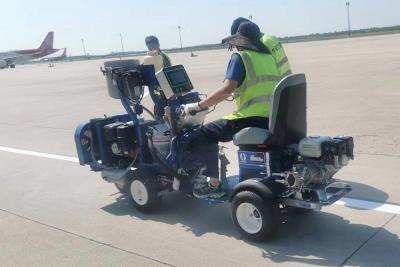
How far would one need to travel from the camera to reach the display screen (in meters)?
5.00

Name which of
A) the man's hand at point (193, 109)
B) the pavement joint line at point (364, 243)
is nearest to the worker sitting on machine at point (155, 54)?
the man's hand at point (193, 109)

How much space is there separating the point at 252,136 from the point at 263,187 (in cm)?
49

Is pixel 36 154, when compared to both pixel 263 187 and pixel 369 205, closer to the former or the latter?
pixel 263 187

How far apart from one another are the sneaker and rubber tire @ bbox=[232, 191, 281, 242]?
1.45 feet

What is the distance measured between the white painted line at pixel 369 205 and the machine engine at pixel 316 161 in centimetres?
Answer: 89

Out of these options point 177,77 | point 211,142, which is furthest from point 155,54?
point 211,142

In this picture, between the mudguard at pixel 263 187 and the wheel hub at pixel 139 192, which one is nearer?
the mudguard at pixel 263 187

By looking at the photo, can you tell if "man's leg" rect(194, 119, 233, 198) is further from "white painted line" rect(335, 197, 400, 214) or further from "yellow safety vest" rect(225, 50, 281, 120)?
"white painted line" rect(335, 197, 400, 214)

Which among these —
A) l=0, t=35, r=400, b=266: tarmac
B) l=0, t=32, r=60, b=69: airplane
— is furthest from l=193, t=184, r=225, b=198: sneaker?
l=0, t=32, r=60, b=69: airplane

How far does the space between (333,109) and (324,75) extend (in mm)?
8113

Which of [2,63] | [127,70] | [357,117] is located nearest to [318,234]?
[127,70]

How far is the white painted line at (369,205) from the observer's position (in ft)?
15.7

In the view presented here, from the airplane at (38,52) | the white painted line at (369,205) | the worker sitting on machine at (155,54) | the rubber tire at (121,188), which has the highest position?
the airplane at (38,52)

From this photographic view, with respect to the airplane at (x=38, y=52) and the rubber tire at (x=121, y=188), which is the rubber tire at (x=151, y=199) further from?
the airplane at (x=38, y=52)
